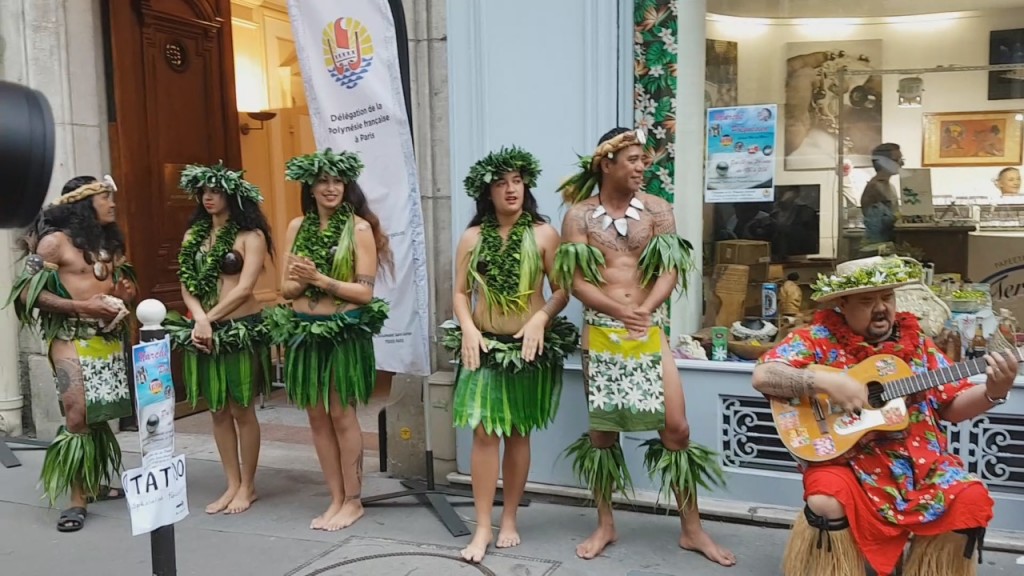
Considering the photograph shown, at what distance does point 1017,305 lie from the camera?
4777 mm

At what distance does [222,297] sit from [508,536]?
2.08 m

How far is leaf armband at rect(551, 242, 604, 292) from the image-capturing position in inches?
155

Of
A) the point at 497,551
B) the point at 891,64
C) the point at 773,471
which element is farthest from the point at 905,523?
the point at 891,64

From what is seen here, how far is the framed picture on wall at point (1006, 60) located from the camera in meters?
5.08

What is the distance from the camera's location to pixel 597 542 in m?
4.16

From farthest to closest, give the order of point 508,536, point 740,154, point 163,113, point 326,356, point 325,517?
1. point 163,113
2. point 740,154
3. point 325,517
4. point 326,356
5. point 508,536

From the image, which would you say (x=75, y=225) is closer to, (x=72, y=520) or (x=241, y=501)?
(x=72, y=520)

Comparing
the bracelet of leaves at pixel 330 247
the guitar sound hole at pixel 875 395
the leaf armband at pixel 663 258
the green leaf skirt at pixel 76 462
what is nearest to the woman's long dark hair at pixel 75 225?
the green leaf skirt at pixel 76 462

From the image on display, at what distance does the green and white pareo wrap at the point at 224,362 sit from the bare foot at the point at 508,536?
167cm

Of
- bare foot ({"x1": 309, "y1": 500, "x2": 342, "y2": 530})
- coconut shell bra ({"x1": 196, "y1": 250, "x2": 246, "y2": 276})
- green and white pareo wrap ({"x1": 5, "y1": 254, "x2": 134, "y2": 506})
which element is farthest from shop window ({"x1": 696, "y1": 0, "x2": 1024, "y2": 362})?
green and white pareo wrap ({"x1": 5, "y1": 254, "x2": 134, "y2": 506})

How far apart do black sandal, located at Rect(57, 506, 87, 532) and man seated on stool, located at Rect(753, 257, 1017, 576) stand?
3760mm

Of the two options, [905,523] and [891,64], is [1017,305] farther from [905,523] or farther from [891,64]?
[905,523]

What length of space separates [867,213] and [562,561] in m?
2.87

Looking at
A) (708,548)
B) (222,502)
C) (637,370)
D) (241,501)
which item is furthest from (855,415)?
(222,502)
